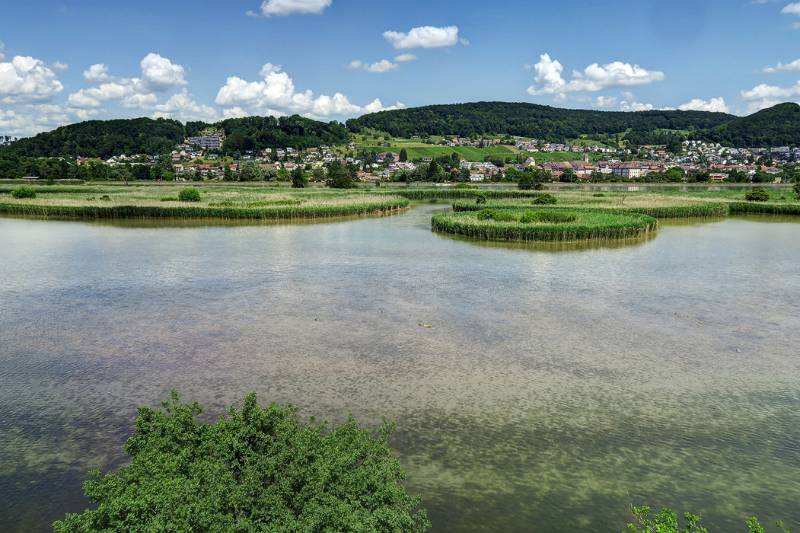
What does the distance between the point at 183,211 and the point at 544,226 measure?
1439 inches

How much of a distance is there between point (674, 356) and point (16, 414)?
1870 centimetres

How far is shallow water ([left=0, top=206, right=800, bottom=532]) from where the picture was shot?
1150cm

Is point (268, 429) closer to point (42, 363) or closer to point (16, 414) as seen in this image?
point (16, 414)

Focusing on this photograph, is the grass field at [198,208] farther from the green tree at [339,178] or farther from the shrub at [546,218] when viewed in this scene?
the green tree at [339,178]

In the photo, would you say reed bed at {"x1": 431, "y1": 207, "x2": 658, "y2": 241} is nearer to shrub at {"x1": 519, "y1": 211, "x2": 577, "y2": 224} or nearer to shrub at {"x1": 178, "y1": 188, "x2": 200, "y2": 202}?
shrub at {"x1": 519, "y1": 211, "x2": 577, "y2": 224}

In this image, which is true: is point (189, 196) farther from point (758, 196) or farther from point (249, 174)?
point (758, 196)

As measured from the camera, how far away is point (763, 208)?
6906 centimetres

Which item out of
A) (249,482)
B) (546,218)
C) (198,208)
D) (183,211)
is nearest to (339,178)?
(198,208)

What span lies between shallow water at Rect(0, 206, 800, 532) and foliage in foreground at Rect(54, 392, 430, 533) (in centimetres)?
224

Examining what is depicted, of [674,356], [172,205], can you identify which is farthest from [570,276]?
[172,205]

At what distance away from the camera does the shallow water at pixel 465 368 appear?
11.5 m

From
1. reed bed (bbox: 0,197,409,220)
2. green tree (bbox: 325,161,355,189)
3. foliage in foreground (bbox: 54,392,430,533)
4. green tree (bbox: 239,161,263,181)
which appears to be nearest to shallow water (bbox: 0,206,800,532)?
foliage in foreground (bbox: 54,392,430,533)

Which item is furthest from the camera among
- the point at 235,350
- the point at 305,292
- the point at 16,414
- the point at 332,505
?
the point at 305,292

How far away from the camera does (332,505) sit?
8.33 meters
